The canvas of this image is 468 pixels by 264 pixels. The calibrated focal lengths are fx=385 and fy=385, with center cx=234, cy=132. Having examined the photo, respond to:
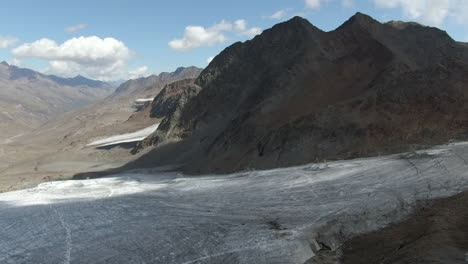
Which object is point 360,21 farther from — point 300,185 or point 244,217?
point 244,217

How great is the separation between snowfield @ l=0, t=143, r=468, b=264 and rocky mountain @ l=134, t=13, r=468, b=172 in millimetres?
5103

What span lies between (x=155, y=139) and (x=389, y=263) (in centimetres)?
4210

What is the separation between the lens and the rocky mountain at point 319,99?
72.9 ft

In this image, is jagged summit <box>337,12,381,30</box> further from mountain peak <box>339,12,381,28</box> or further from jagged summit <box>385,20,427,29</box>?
jagged summit <box>385,20,427,29</box>

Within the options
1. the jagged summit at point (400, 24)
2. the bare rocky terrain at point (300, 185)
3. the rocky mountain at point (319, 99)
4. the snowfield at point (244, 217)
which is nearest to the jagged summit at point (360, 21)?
the rocky mountain at point (319, 99)

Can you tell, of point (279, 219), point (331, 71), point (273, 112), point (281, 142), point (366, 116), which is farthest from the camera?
point (331, 71)

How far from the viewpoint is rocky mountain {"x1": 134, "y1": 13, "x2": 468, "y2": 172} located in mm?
22219

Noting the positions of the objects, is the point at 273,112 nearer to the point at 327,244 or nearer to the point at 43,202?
the point at 43,202

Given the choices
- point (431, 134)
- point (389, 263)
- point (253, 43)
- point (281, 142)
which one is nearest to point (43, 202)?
point (281, 142)

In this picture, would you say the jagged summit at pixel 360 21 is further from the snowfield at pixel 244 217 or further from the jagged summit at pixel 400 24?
the snowfield at pixel 244 217

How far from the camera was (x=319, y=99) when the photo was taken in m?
32.0

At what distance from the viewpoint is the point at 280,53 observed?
4550cm

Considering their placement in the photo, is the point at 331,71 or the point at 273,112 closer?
the point at 273,112

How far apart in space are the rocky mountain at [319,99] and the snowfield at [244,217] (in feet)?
16.7
